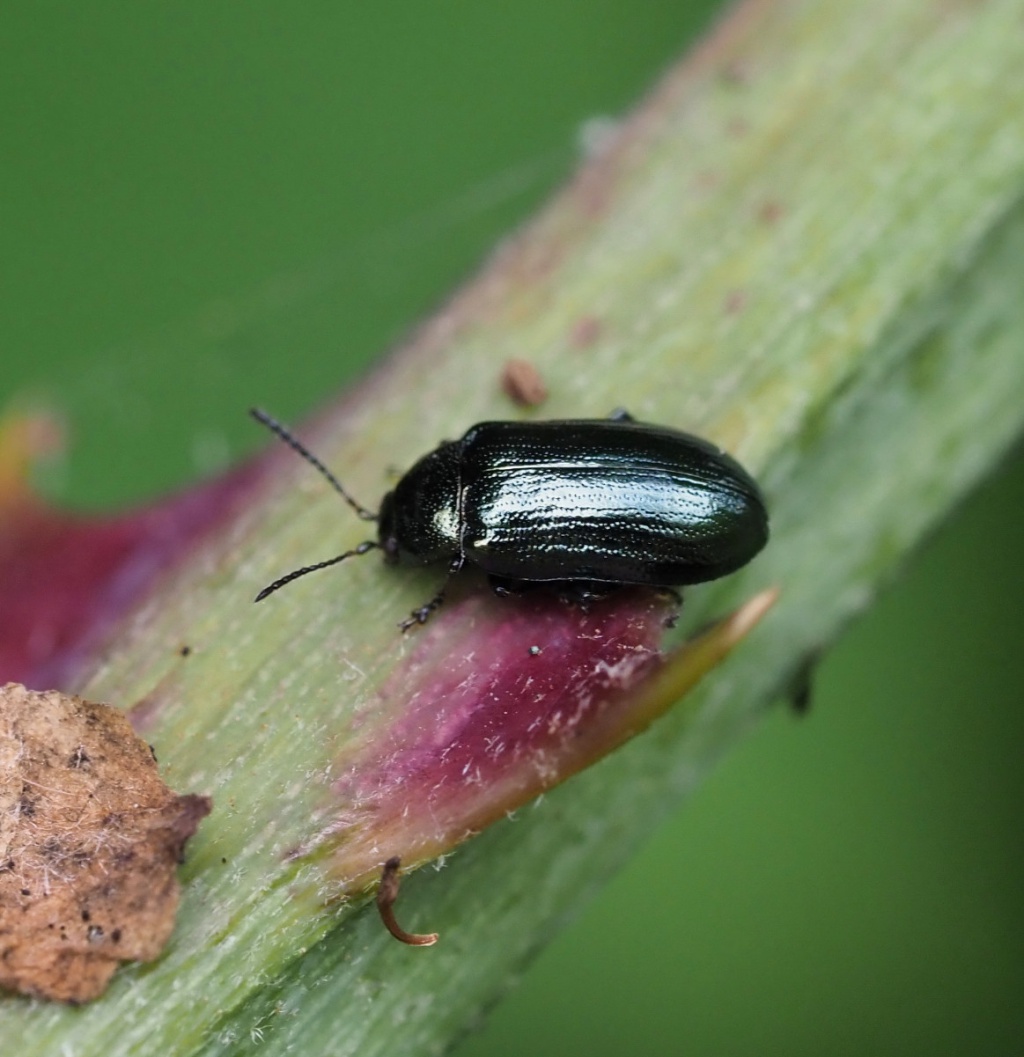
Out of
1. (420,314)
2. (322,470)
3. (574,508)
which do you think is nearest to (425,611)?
(322,470)

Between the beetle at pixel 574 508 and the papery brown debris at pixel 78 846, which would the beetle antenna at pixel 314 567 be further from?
the papery brown debris at pixel 78 846

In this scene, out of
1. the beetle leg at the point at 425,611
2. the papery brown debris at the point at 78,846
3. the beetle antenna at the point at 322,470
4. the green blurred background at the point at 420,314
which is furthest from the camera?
the green blurred background at the point at 420,314

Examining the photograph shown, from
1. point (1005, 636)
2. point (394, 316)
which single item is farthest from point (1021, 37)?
point (394, 316)

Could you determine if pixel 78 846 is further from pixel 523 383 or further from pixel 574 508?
pixel 574 508

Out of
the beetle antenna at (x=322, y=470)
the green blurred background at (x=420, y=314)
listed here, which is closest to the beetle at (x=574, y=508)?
the beetle antenna at (x=322, y=470)

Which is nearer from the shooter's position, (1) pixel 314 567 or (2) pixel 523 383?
(1) pixel 314 567

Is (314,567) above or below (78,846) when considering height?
above
